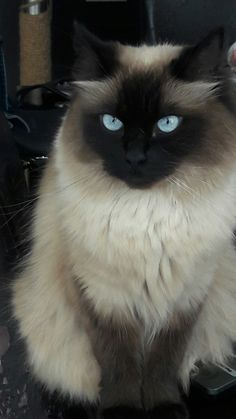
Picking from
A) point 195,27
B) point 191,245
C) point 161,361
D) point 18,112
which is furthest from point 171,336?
point 195,27

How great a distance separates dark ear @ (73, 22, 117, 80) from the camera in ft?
3.48

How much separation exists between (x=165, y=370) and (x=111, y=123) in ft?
1.77

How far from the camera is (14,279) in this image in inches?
59.1

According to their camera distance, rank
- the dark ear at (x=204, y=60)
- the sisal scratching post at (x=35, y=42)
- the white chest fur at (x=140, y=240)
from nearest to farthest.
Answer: the dark ear at (x=204, y=60)
the white chest fur at (x=140, y=240)
the sisal scratching post at (x=35, y=42)

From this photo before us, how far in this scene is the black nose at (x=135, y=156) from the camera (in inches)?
40.0

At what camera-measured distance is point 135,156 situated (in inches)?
40.0

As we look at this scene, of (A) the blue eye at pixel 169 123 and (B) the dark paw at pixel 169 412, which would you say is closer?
(A) the blue eye at pixel 169 123

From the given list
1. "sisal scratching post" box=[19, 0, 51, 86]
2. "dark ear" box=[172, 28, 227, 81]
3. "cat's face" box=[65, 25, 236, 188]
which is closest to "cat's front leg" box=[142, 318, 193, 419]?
"cat's face" box=[65, 25, 236, 188]

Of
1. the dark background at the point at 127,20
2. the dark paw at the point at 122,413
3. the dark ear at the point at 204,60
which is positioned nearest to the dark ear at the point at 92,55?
the dark ear at the point at 204,60

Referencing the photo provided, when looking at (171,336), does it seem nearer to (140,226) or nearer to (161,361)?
(161,361)

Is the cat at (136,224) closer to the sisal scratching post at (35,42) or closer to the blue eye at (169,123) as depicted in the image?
the blue eye at (169,123)

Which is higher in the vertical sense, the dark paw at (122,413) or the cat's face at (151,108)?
the cat's face at (151,108)

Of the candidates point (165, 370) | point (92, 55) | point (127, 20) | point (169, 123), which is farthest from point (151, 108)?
point (127, 20)

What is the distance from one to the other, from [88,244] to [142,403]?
1.16ft
